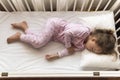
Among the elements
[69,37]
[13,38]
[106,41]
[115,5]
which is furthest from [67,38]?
[115,5]

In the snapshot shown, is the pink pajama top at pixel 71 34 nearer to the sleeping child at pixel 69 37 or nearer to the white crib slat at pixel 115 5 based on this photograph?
the sleeping child at pixel 69 37

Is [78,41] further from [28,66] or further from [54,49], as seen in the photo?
[28,66]

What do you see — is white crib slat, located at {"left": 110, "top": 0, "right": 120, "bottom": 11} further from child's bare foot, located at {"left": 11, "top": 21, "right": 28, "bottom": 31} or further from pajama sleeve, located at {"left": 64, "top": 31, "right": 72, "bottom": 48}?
child's bare foot, located at {"left": 11, "top": 21, "right": 28, "bottom": 31}

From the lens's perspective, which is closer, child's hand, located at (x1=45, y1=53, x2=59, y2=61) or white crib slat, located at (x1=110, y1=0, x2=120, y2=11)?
child's hand, located at (x1=45, y1=53, x2=59, y2=61)

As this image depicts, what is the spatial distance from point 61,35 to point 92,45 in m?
0.21

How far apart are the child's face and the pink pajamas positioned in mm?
37

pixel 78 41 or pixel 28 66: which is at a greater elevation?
pixel 78 41

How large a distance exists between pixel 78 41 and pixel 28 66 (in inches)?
13.4

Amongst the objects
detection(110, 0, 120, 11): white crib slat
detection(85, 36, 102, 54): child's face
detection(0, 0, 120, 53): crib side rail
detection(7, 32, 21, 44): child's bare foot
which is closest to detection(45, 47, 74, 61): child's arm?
detection(85, 36, 102, 54): child's face

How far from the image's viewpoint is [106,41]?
1.40m

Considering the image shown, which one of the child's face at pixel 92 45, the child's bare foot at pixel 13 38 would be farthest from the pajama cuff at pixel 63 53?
the child's bare foot at pixel 13 38

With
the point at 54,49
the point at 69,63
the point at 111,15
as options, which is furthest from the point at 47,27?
the point at 111,15

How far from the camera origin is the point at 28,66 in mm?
1452

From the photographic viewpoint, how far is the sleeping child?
4.65 ft
